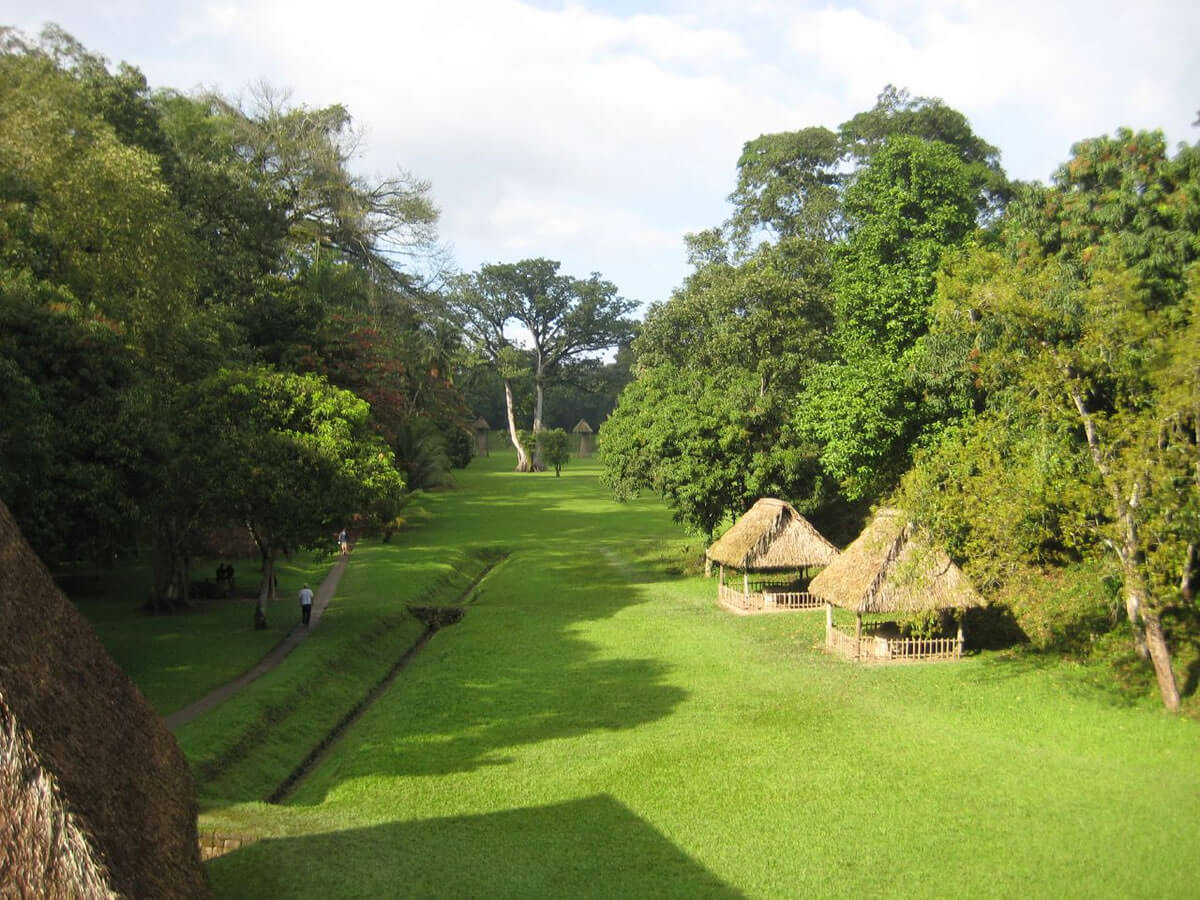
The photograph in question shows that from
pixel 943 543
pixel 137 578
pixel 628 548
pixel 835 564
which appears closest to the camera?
pixel 943 543

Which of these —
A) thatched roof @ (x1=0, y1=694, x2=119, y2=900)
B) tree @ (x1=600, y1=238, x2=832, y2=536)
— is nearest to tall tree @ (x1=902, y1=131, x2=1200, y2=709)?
tree @ (x1=600, y1=238, x2=832, y2=536)

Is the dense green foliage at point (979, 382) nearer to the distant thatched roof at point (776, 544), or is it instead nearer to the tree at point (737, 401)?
the tree at point (737, 401)

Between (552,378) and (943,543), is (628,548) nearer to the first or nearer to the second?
(943,543)

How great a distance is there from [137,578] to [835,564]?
22.2m

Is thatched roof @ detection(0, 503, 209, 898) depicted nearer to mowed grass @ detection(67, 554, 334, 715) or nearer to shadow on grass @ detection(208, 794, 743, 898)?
shadow on grass @ detection(208, 794, 743, 898)

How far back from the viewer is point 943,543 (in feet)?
63.6

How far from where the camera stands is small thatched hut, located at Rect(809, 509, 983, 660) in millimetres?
20266

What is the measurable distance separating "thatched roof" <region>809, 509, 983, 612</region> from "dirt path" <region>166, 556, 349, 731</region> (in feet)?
42.5

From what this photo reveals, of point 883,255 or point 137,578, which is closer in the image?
point 883,255

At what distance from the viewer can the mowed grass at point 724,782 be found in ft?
36.9

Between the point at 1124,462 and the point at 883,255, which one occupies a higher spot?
the point at 883,255

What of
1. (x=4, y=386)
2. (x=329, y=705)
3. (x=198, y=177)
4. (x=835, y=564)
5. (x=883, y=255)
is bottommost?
(x=329, y=705)

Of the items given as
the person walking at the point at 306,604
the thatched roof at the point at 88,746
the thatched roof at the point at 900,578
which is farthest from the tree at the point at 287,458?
the thatched roof at the point at 88,746

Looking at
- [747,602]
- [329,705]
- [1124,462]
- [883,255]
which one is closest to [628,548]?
[747,602]
